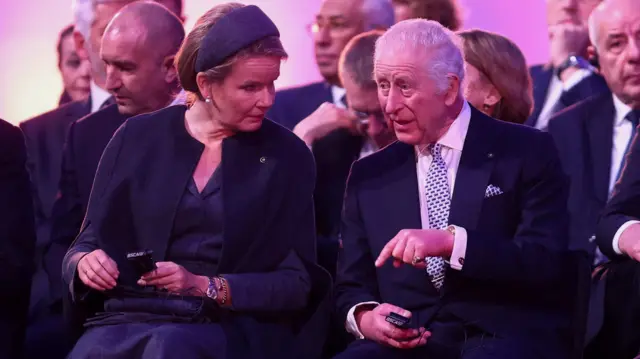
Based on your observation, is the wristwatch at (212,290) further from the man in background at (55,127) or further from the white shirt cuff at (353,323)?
the man in background at (55,127)

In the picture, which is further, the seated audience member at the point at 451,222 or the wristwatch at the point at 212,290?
the wristwatch at the point at 212,290

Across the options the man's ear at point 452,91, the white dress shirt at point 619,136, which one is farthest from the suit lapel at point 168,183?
the white dress shirt at point 619,136

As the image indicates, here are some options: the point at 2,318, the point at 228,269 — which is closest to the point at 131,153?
the point at 228,269

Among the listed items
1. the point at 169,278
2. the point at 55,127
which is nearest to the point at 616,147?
the point at 169,278

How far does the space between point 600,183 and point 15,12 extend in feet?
12.8

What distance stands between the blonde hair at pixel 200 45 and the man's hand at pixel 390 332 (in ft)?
2.85

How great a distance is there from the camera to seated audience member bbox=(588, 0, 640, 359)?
401cm

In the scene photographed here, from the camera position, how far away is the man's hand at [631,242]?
380 centimetres

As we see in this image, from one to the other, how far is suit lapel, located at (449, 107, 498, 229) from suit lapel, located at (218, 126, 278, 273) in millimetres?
611

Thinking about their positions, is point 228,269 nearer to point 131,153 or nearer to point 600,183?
point 131,153

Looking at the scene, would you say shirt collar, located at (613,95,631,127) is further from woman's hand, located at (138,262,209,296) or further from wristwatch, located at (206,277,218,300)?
woman's hand, located at (138,262,209,296)

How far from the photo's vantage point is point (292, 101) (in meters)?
5.56

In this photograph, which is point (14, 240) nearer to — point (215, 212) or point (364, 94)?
point (215, 212)

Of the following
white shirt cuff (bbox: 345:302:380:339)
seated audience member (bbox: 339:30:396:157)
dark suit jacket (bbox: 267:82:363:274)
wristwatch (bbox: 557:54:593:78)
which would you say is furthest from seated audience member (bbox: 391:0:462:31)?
white shirt cuff (bbox: 345:302:380:339)
